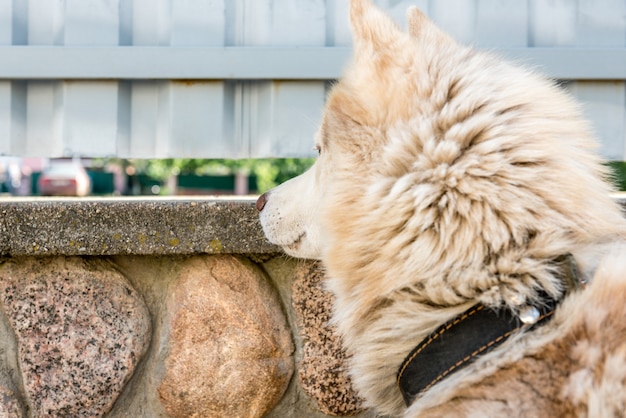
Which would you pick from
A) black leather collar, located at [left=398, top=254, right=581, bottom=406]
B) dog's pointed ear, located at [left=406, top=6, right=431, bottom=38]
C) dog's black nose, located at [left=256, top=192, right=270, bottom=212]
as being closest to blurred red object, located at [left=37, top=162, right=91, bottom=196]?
dog's black nose, located at [left=256, top=192, right=270, bottom=212]

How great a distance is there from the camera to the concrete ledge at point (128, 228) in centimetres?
225

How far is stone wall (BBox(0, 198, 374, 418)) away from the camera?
227 cm

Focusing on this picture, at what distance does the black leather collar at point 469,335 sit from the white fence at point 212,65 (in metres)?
1.43

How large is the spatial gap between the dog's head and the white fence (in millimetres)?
1034

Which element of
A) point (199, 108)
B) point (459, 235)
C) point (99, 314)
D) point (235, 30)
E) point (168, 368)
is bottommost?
point (168, 368)

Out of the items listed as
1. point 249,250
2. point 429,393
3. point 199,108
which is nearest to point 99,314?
point 249,250

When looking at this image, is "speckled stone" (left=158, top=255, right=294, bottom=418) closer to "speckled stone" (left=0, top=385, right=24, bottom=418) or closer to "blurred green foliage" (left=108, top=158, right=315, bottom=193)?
"speckled stone" (left=0, top=385, right=24, bottom=418)

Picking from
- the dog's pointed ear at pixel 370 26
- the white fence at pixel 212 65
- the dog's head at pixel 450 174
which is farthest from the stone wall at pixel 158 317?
the dog's pointed ear at pixel 370 26

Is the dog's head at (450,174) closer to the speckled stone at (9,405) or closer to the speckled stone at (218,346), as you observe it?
the speckled stone at (218,346)

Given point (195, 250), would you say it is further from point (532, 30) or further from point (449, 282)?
point (532, 30)

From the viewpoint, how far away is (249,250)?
7.59 feet

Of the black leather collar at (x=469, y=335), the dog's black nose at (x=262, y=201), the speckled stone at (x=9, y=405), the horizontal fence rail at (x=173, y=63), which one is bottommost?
the speckled stone at (x=9, y=405)

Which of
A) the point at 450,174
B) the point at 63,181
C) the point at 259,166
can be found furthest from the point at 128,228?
the point at 63,181

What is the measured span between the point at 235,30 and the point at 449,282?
1689mm
